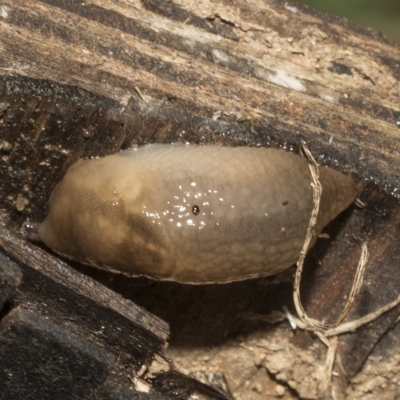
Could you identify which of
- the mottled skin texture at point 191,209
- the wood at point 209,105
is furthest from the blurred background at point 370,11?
the mottled skin texture at point 191,209

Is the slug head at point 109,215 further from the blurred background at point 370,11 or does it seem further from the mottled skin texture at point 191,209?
the blurred background at point 370,11

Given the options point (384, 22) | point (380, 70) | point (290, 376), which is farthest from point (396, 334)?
point (384, 22)

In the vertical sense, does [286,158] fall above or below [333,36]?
below

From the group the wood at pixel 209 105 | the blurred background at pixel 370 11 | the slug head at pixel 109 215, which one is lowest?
the slug head at pixel 109 215

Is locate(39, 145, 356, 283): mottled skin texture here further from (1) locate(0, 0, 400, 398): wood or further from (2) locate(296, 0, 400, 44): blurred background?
(2) locate(296, 0, 400, 44): blurred background

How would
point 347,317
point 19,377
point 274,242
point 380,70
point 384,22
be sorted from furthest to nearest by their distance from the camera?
point 384,22
point 380,70
point 347,317
point 274,242
point 19,377

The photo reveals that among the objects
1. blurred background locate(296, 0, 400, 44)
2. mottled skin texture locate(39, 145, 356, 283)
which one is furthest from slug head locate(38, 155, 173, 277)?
blurred background locate(296, 0, 400, 44)

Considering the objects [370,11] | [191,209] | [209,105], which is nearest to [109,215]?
[191,209]

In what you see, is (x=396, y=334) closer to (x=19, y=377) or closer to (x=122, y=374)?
(x=122, y=374)
